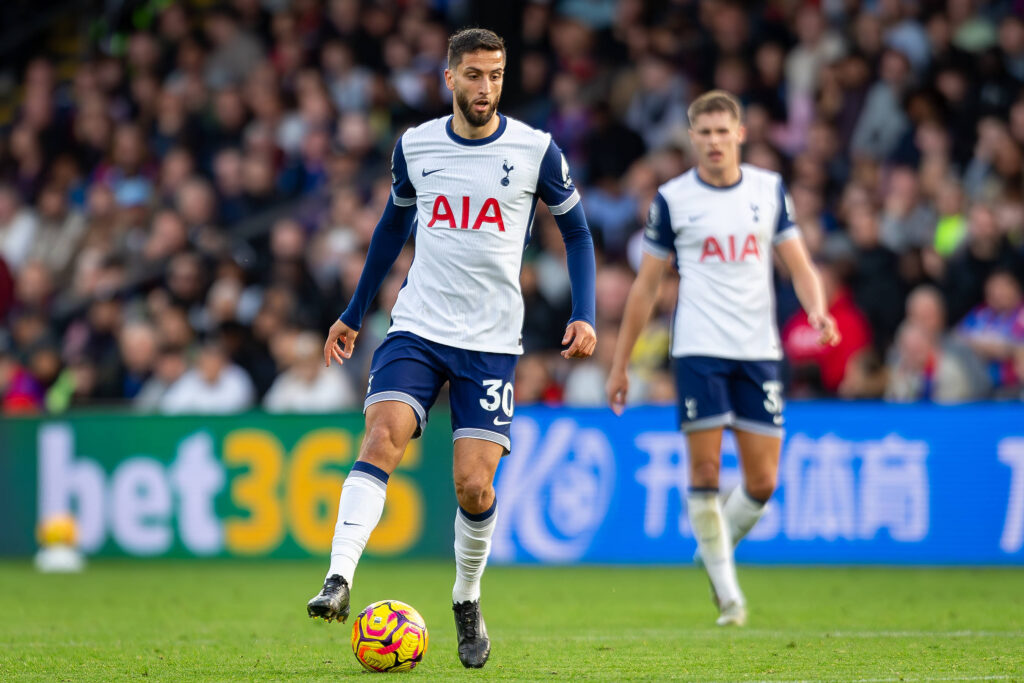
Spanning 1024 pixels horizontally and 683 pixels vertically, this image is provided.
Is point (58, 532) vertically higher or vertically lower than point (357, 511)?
lower

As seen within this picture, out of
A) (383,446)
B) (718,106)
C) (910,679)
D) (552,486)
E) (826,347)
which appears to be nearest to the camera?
(910,679)

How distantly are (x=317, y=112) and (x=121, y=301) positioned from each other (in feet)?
9.68

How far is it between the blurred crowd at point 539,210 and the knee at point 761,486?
4115 mm

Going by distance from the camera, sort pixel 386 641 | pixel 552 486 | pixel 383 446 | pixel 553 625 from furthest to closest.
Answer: pixel 552 486
pixel 553 625
pixel 383 446
pixel 386 641

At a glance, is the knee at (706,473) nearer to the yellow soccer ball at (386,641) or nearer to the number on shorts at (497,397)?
the number on shorts at (497,397)

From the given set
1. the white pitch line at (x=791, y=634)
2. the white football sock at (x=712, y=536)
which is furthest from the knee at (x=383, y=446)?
the white football sock at (x=712, y=536)

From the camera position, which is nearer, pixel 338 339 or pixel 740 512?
pixel 338 339

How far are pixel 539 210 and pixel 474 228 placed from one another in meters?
9.34

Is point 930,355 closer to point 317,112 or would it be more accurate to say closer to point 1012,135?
Answer: point 1012,135

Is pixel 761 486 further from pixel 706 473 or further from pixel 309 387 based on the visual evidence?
pixel 309 387

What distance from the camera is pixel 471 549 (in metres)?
6.21

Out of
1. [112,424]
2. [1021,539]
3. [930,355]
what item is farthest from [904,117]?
[112,424]

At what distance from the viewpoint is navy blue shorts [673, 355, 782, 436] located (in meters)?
7.98

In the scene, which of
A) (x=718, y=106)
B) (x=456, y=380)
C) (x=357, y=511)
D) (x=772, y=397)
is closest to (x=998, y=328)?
(x=772, y=397)
